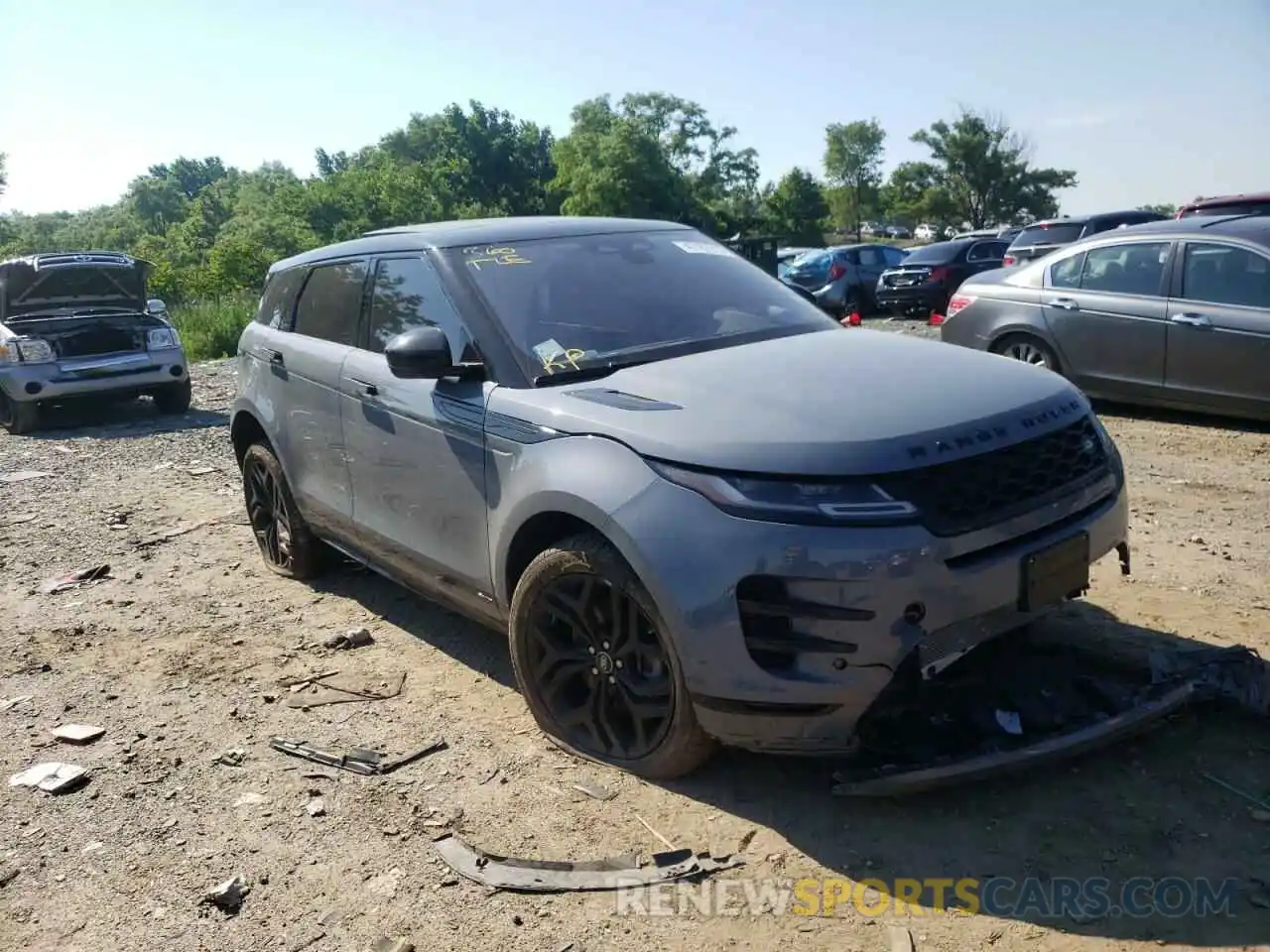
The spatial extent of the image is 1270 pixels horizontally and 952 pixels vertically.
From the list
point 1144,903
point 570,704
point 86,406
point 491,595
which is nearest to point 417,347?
point 491,595

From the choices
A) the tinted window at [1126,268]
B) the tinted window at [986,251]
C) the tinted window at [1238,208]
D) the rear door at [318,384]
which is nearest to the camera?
the rear door at [318,384]

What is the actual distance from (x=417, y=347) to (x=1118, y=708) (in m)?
2.65

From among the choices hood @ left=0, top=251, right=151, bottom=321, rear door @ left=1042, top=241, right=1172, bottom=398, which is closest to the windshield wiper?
rear door @ left=1042, top=241, right=1172, bottom=398

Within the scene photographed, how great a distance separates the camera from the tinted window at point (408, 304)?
4.06 metres

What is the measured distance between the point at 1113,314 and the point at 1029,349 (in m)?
0.84

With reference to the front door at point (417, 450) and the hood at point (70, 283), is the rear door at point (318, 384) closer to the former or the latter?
the front door at point (417, 450)

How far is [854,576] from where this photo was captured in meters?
2.80

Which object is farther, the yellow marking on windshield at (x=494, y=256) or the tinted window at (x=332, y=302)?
the tinted window at (x=332, y=302)

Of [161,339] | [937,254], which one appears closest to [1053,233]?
[937,254]

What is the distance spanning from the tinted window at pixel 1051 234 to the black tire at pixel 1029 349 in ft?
23.4

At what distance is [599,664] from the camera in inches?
135

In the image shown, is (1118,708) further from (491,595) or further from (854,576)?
(491,595)

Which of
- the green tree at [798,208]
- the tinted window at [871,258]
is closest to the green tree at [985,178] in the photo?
the green tree at [798,208]

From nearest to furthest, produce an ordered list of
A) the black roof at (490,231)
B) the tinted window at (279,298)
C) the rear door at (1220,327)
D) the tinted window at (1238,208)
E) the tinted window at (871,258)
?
the black roof at (490,231)
the tinted window at (279,298)
the rear door at (1220,327)
the tinted window at (1238,208)
the tinted window at (871,258)
